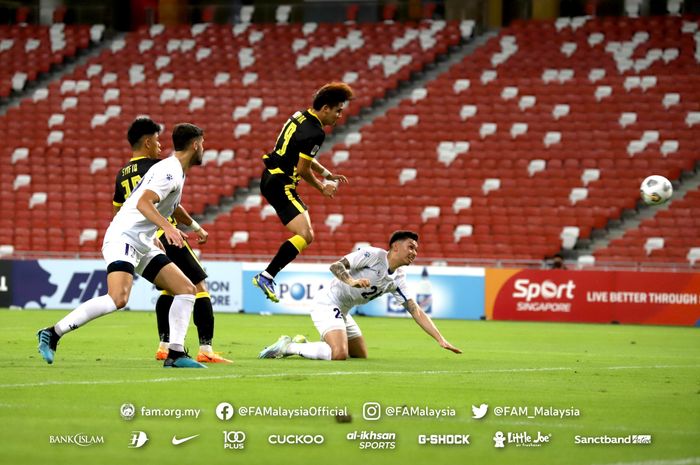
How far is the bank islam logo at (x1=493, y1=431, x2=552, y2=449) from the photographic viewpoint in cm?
748

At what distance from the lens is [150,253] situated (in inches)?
471

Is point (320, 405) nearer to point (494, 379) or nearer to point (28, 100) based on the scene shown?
point (494, 379)

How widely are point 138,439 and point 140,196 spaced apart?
14.5ft

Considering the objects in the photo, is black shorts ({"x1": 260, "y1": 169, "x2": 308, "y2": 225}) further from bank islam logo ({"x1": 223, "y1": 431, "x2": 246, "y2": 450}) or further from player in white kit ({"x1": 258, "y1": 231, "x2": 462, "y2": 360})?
bank islam logo ({"x1": 223, "y1": 431, "x2": 246, "y2": 450})

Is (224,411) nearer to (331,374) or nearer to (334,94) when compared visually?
(331,374)

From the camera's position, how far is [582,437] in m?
7.77

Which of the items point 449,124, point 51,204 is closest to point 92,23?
point 51,204

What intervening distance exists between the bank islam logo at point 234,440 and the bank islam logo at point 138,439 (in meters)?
0.47

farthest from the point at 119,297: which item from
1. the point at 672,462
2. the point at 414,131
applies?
the point at 414,131

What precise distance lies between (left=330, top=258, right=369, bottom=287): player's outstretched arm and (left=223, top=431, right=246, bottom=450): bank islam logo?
17.0ft

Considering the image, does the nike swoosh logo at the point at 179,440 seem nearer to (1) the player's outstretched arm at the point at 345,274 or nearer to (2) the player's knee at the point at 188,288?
(2) the player's knee at the point at 188,288

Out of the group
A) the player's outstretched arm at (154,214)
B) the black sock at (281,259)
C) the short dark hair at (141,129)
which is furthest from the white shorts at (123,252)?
the black sock at (281,259)

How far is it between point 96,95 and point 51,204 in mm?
5274

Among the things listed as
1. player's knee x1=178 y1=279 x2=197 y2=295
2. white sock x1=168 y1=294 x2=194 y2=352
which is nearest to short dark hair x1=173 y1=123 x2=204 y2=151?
player's knee x1=178 y1=279 x2=197 y2=295
